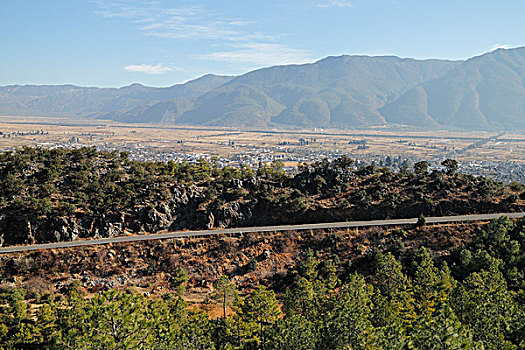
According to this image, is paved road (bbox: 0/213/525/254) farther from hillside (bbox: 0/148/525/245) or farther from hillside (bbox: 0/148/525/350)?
hillside (bbox: 0/148/525/245)

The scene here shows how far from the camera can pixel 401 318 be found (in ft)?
125

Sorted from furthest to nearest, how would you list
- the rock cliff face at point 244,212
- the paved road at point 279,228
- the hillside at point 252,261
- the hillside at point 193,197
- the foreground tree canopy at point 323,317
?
the rock cliff face at point 244,212, the hillside at point 193,197, the paved road at point 279,228, the hillside at point 252,261, the foreground tree canopy at point 323,317

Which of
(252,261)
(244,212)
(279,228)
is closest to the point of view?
(252,261)

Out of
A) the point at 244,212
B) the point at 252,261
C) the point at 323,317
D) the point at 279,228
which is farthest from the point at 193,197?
the point at 323,317

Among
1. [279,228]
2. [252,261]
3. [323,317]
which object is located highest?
[279,228]

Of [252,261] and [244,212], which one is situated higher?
[244,212]

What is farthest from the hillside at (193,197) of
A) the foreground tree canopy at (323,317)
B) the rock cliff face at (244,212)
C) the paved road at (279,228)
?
the foreground tree canopy at (323,317)

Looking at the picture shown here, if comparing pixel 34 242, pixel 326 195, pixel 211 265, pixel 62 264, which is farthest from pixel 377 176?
pixel 34 242

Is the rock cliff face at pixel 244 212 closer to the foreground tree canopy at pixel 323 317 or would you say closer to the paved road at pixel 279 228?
the paved road at pixel 279 228

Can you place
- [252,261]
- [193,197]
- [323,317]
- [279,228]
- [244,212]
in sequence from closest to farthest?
[323,317] < [252,261] < [279,228] < [244,212] < [193,197]

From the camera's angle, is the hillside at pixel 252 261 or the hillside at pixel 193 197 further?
the hillside at pixel 193 197

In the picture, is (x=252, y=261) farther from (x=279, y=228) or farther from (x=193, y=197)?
(x=193, y=197)

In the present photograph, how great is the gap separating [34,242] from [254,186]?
46133 mm

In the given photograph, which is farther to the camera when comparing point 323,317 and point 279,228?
point 279,228
